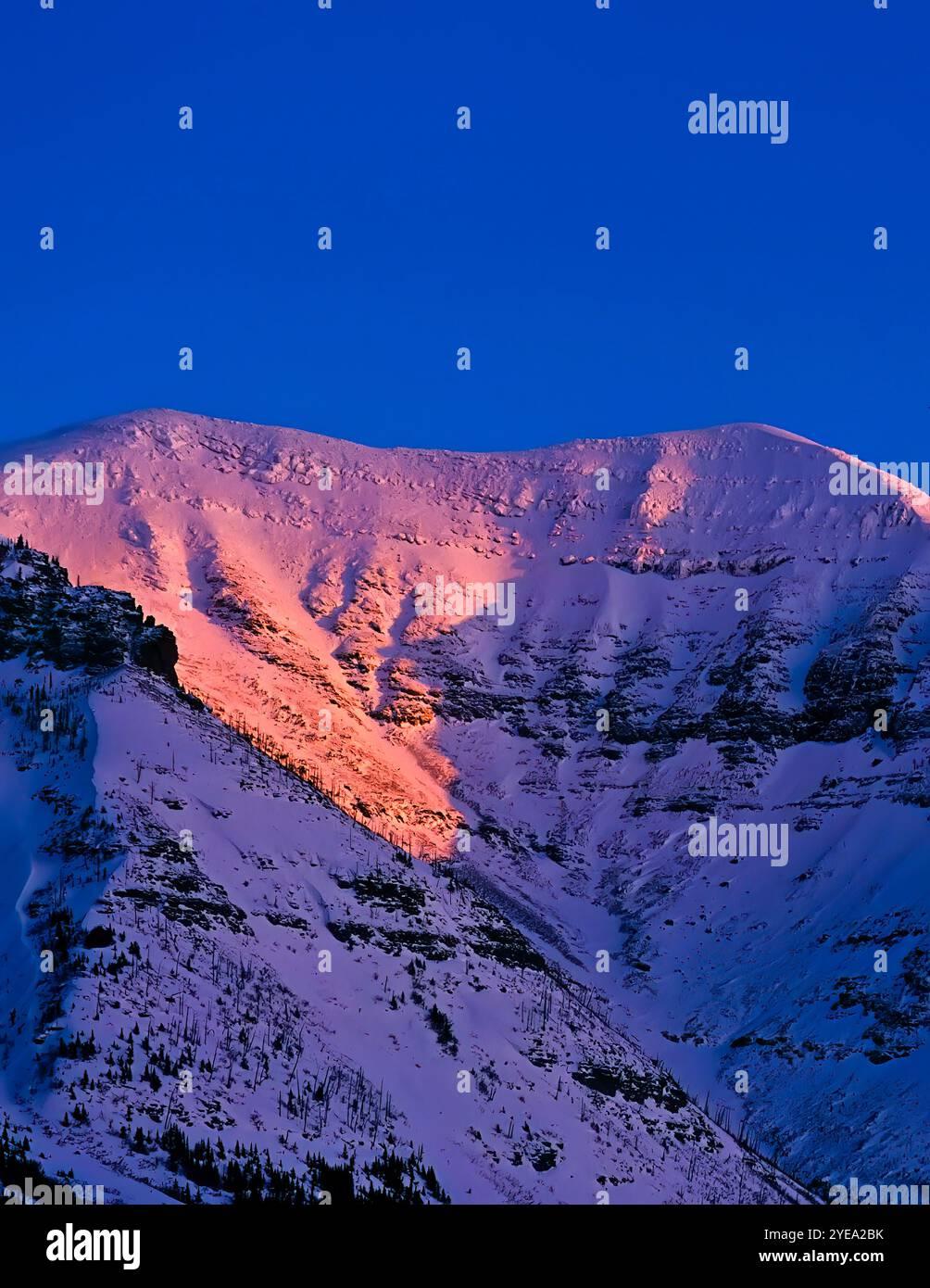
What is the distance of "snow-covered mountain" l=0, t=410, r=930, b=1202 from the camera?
250ft

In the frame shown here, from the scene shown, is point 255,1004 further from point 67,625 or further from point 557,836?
point 557,836

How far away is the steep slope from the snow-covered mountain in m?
0.32

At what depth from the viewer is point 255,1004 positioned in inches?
2763

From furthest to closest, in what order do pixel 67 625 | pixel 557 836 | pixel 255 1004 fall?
pixel 557 836 < pixel 67 625 < pixel 255 1004

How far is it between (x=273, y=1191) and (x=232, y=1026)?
13976 mm

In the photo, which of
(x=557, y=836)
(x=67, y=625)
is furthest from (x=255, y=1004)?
(x=557, y=836)

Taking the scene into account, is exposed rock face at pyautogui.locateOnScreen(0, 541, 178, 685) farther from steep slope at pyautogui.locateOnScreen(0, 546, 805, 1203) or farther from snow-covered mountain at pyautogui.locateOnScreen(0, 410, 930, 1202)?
snow-covered mountain at pyautogui.locateOnScreen(0, 410, 930, 1202)

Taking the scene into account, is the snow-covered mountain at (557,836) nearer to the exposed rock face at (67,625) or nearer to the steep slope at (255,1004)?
the steep slope at (255,1004)

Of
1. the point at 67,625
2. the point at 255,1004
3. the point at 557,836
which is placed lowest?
the point at 255,1004

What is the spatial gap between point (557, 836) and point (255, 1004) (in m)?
91.4

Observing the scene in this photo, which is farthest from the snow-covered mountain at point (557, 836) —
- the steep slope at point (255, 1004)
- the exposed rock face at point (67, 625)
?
the exposed rock face at point (67, 625)
